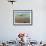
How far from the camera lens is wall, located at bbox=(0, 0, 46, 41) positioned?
15.6 feet

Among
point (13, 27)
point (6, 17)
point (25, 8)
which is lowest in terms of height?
point (13, 27)

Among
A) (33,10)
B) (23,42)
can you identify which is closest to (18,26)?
(33,10)

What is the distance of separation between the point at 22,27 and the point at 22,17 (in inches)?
15.2

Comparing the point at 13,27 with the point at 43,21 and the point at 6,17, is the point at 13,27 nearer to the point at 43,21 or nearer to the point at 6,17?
the point at 6,17

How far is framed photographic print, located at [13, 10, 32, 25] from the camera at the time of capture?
187 inches

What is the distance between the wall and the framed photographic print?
0.15m

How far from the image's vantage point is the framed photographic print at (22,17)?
15.6 feet

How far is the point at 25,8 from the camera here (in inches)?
188

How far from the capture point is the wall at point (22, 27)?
4742 mm

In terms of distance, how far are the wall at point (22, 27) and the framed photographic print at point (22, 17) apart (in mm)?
154

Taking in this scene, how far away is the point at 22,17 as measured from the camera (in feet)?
15.6

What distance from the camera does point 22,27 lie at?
15.7 feet

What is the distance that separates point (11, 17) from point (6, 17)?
192 millimetres

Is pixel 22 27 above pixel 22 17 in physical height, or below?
below
